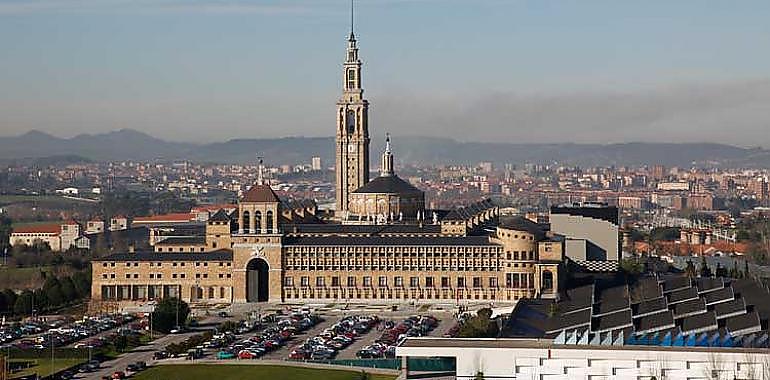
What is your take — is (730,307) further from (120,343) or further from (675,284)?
(120,343)

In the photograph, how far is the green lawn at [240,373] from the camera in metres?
41.2

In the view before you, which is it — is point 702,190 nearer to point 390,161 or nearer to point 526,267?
point 390,161

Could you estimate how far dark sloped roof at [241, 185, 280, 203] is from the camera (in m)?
64.9

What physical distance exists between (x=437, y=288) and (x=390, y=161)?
14791 mm

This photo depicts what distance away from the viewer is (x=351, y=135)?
260ft

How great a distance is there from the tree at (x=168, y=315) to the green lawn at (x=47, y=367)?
293 inches

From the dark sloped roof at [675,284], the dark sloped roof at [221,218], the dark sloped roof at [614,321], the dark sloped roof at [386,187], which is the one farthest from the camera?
the dark sloped roof at [386,187]

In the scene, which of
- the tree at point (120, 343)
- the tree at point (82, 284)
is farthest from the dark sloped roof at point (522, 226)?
the tree at point (120, 343)

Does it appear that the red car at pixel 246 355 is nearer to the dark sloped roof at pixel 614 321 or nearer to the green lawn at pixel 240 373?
the green lawn at pixel 240 373

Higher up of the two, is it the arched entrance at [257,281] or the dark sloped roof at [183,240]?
the dark sloped roof at [183,240]

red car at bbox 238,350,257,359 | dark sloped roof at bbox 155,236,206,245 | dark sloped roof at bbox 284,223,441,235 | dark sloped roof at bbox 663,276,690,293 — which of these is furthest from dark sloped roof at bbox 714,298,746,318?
dark sloped roof at bbox 155,236,206,245

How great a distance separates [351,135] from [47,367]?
3707 centimetres

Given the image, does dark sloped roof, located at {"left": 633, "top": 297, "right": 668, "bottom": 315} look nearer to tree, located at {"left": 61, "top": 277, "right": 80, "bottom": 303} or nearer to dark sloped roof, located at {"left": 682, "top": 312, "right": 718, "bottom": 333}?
dark sloped roof, located at {"left": 682, "top": 312, "right": 718, "bottom": 333}

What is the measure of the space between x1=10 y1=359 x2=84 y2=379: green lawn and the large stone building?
17.3 metres
